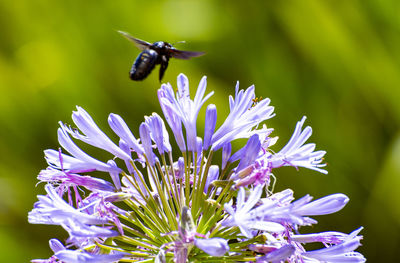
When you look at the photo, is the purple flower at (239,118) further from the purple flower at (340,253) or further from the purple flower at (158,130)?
the purple flower at (340,253)

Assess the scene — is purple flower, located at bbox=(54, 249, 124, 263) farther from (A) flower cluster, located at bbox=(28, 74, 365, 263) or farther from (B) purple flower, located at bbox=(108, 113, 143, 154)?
(B) purple flower, located at bbox=(108, 113, 143, 154)

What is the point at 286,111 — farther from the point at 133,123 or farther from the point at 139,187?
the point at 139,187

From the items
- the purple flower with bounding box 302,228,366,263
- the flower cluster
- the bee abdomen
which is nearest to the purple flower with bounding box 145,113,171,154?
the flower cluster

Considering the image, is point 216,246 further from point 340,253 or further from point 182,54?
point 182,54

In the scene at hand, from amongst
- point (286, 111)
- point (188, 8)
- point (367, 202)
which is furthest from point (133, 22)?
point (367, 202)

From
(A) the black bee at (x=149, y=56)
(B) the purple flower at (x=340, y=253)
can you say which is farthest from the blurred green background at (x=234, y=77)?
(B) the purple flower at (x=340, y=253)

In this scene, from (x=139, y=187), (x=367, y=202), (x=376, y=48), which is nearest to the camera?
(x=139, y=187)
